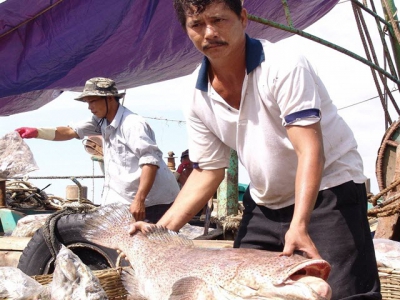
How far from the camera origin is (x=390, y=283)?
3654 millimetres

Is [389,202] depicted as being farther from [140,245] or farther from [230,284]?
[230,284]

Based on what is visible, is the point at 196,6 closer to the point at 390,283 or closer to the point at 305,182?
the point at 305,182

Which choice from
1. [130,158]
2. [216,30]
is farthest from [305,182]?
[130,158]

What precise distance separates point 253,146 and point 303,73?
379mm

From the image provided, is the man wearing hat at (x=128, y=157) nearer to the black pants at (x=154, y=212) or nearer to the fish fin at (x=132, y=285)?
the black pants at (x=154, y=212)

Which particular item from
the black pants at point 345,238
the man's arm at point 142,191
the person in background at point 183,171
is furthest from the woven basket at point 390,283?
the person in background at point 183,171

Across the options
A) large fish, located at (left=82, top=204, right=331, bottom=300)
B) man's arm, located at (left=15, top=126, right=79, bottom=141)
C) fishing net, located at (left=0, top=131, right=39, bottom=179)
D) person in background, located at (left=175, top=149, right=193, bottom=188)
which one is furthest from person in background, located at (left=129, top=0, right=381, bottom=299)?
person in background, located at (left=175, top=149, right=193, bottom=188)

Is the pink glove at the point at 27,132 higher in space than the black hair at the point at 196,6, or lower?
lower

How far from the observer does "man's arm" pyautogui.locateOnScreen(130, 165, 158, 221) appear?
4.86m

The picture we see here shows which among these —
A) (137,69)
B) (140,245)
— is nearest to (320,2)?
(137,69)

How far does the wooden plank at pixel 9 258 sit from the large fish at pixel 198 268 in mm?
2702

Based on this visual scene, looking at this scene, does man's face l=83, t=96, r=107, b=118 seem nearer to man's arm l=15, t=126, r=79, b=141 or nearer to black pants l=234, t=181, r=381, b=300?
man's arm l=15, t=126, r=79, b=141

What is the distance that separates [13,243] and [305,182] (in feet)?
12.1

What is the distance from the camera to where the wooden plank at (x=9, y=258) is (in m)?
5.20
